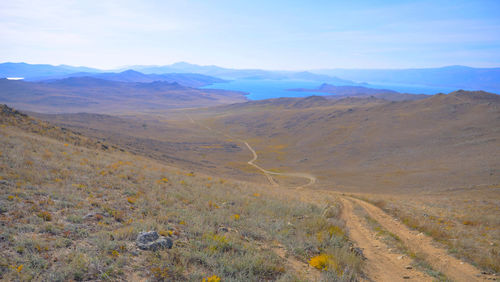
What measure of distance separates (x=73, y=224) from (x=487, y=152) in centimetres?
4587

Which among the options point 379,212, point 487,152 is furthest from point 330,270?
point 487,152

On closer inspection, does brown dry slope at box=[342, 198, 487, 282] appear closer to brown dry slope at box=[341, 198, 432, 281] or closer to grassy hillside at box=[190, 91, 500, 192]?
brown dry slope at box=[341, 198, 432, 281]

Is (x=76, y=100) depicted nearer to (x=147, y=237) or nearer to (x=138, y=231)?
(x=138, y=231)

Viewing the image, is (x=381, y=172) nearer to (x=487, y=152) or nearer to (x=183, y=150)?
(x=487, y=152)

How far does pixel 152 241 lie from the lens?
200 inches

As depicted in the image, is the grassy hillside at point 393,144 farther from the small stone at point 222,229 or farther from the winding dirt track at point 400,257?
the small stone at point 222,229

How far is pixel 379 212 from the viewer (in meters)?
12.6

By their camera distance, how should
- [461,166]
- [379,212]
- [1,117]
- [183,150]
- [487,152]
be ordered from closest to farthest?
[379,212]
[1,117]
[461,166]
[487,152]
[183,150]

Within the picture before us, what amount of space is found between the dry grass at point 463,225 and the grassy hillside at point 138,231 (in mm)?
3407

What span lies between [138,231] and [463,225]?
12.3 metres

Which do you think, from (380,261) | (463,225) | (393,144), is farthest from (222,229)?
(393,144)

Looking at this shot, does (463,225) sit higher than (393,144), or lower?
lower

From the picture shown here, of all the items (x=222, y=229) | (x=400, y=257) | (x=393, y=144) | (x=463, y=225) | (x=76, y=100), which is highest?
(x=76, y=100)

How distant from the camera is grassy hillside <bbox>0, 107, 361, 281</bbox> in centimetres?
423
